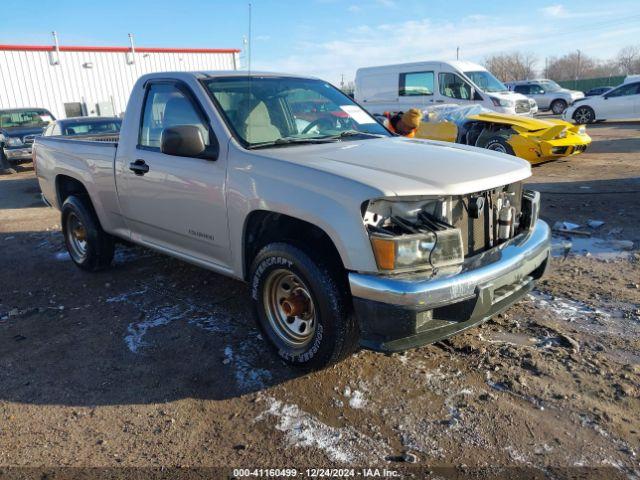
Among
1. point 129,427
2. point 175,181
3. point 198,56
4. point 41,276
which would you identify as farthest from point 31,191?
point 198,56

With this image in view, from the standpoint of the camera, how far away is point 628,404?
9.45 ft

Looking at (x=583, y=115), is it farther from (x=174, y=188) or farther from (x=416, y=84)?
(x=174, y=188)

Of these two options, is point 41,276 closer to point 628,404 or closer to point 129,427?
point 129,427

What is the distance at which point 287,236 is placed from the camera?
3.26m

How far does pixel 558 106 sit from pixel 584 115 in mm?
8176

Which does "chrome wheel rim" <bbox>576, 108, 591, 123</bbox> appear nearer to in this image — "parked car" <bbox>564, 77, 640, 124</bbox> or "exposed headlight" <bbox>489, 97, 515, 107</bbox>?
"parked car" <bbox>564, 77, 640, 124</bbox>

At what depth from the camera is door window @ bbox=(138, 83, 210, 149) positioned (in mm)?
3889

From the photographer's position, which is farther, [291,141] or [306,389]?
[291,141]

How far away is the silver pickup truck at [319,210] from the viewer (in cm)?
272

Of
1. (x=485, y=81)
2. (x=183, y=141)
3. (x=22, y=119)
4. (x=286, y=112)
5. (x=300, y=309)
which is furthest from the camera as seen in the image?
(x=22, y=119)

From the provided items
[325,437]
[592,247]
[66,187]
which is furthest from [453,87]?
[325,437]

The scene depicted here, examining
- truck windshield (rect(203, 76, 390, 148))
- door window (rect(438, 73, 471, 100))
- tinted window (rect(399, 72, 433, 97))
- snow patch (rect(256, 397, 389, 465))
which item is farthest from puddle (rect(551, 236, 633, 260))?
tinted window (rect(399, 72, 433, 97))

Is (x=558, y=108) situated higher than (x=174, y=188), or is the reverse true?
(x=174, y=188)

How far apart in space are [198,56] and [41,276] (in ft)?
89.7
